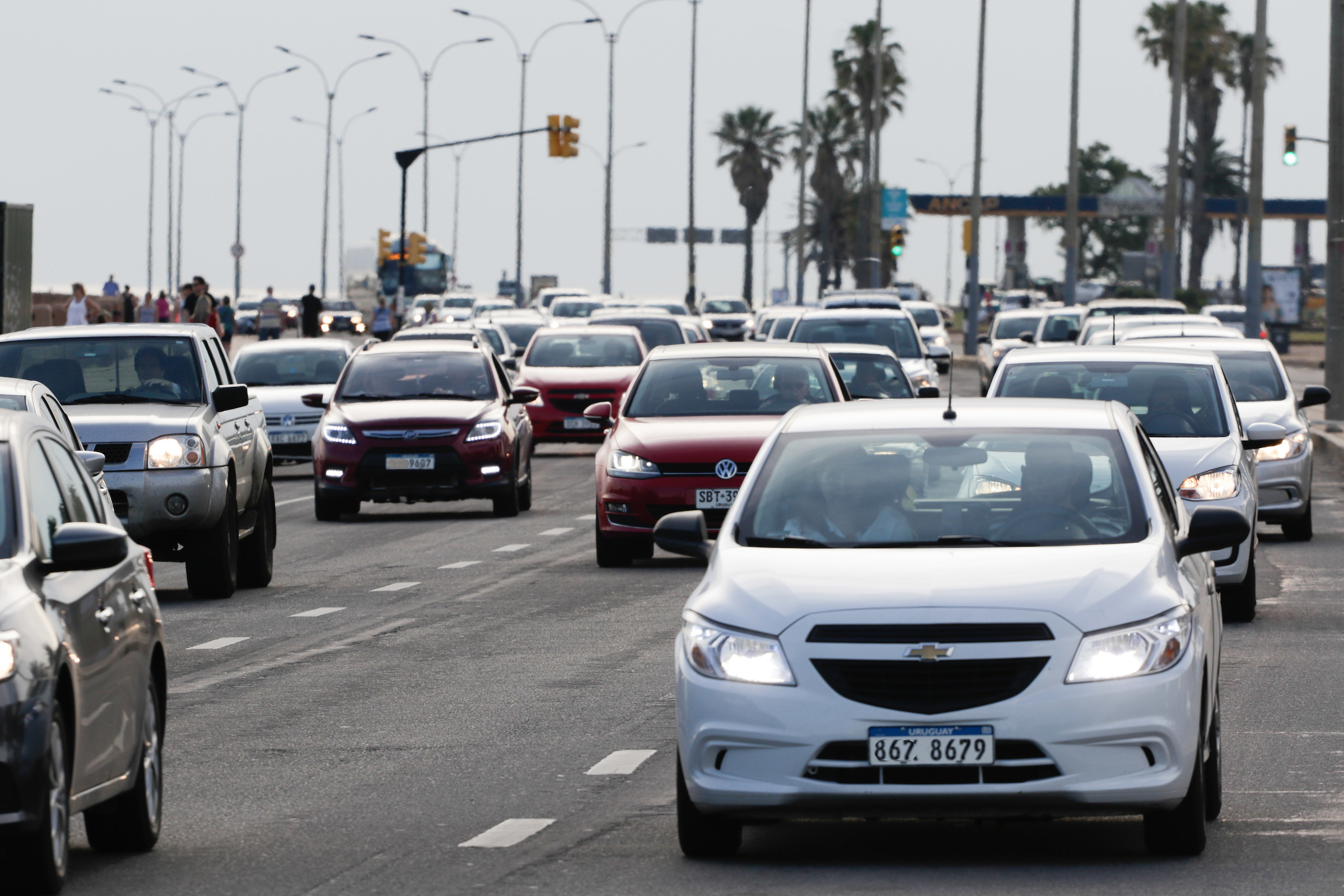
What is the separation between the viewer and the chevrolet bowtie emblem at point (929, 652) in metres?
7.42

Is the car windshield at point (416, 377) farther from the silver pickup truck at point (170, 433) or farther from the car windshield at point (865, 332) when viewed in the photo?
the car windshield at point (865, 332)

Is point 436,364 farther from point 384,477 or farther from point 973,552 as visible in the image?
point 973,552

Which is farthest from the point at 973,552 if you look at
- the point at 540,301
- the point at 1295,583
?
the point at 540,301

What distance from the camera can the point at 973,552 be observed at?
802cm

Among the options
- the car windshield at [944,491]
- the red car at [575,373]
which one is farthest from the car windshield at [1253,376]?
the car windshield at [944,491]

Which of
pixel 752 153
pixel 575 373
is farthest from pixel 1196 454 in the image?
pixel 752 153

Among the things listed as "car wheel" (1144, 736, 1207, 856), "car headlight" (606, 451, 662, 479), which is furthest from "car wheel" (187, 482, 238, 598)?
"car wheel" (1144, 736, 1207, 856)

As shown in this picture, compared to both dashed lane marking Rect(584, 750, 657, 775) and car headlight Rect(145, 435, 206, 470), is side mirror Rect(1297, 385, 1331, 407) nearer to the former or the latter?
car headlight Rect(145, 435, 206, 470)

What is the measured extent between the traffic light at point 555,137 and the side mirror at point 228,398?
149ft

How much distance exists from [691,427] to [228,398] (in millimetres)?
3702

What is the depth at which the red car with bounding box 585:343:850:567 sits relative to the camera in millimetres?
18547

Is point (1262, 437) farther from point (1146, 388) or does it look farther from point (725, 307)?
point (725, 307)

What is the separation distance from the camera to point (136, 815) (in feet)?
26.9

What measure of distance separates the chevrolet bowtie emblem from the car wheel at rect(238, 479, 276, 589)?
433 inches
